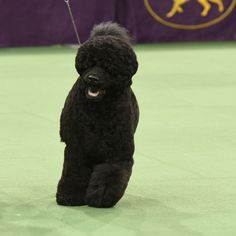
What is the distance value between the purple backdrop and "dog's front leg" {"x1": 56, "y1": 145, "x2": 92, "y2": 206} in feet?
26.0

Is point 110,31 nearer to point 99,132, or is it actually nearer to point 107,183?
point 99,132

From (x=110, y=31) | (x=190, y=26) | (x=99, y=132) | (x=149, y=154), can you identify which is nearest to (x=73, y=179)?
(x=99, y=132)

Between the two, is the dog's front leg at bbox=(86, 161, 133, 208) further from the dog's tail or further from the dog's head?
the dog's tail

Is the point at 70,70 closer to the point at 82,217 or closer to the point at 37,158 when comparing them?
the point at 37,158

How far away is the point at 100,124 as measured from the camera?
4.59 metres

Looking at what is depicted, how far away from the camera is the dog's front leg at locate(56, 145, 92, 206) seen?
15.3 ft

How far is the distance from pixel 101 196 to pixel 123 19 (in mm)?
8505

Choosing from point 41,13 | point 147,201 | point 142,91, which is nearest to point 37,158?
point 147,201

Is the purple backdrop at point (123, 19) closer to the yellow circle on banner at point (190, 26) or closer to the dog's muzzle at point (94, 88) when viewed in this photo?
the yellow circle on banner at point (190, 26)

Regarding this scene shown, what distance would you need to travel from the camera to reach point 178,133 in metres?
6.93

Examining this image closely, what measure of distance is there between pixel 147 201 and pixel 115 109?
61 cm

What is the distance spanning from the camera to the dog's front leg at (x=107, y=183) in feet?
15.1

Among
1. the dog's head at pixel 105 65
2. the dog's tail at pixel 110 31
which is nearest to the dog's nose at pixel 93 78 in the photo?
the dog's head at pixel 105 65

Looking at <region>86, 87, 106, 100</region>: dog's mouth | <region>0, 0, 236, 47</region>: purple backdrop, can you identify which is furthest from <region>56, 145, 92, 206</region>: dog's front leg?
<region>0, 0, 236, 47</region>: purple backdrop
